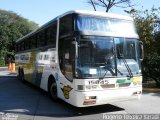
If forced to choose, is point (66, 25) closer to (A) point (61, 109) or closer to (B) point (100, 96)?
(B) point (100, 96)

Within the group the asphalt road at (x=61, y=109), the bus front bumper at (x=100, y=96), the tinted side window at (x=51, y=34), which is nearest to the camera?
the bus front bumper at (x=100, y=96)

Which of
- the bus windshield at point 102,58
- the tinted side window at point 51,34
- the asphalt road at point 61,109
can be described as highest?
the tinted side window at point 51,34

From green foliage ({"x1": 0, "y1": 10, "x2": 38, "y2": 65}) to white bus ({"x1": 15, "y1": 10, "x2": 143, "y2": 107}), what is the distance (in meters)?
41.4

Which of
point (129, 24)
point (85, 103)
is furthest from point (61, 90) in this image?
point (129, 24)

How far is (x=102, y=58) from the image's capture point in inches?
383

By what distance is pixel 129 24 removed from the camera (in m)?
10.6

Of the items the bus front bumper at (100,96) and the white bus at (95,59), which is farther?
the white bus at (95,59)

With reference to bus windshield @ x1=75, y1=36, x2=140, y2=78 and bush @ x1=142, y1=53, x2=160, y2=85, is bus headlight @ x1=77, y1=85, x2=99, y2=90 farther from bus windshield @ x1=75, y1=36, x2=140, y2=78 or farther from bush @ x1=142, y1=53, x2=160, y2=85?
bush @ x1=142, y1=53, x2=160, y2=85

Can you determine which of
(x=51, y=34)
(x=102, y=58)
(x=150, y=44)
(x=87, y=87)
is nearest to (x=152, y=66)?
(x=150, y=44)

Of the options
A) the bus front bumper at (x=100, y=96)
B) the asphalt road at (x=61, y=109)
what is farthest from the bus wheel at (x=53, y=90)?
the bus front bumper at (x=100, y=96)

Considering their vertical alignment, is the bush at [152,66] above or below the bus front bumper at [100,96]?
above

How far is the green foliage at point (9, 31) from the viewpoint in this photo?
52.4 meters

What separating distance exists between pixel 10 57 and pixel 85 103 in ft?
151

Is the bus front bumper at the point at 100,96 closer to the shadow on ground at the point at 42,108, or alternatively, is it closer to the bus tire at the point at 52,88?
the shadow on ground at the point at 42,108
